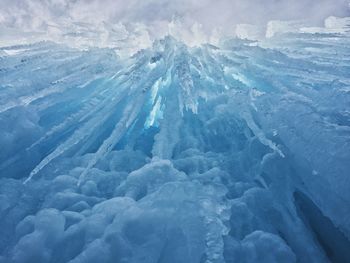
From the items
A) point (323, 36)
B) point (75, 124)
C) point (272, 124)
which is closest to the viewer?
point (272, 124)

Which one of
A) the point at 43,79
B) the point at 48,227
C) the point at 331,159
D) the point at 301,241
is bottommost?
the point at 301,241

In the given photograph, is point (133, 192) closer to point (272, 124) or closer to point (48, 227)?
point (48, 227)

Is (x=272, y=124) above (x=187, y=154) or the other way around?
above

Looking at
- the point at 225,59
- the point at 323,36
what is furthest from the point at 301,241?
the point at 323,36

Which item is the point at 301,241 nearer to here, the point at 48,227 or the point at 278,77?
the point at 48,227

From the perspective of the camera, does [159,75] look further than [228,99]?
Yes

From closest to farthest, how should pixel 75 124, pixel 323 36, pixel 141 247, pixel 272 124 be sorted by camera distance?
pixel 141 247
pixel 272 124
pixel 75 124
pixel 323 36

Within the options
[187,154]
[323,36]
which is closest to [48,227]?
[187,154]
